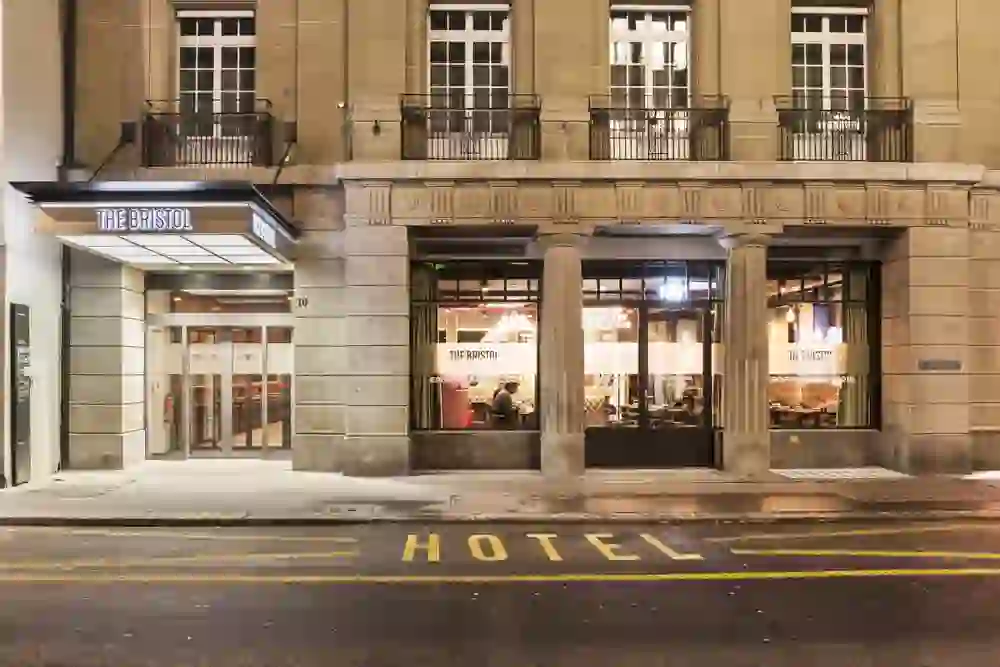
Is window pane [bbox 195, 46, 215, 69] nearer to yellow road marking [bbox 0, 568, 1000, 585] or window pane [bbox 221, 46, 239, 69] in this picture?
window pane [bbox 221, 46, 239, 69]

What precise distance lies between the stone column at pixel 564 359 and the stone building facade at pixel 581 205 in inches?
1.8

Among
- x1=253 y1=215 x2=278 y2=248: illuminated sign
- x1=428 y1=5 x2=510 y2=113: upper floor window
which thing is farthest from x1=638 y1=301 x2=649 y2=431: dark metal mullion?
x1=253 y1=215 x2=278 y2=248: illuminated sign

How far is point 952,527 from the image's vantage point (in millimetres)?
13094

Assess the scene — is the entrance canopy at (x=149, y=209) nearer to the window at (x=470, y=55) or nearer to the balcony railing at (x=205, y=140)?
the balcony railing at (x=205, y=140)

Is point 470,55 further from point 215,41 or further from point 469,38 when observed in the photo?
point 215,41

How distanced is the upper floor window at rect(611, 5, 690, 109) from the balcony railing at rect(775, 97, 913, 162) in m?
1.98

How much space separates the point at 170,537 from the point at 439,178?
26.6 feet

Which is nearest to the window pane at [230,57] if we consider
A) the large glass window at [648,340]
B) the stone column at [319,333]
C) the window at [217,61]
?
the window at [217,61]

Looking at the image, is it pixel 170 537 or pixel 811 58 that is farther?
Result: pixel 811 58

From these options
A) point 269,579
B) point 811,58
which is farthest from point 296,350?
point 811,58

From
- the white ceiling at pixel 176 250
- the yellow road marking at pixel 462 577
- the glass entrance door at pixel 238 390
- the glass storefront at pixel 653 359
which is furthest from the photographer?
the glass entrance door at pixel 238 390

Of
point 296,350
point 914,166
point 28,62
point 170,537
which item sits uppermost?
point 28,62

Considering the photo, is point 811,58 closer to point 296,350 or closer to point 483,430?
point 483,430

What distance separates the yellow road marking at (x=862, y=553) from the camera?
35.7 ft
